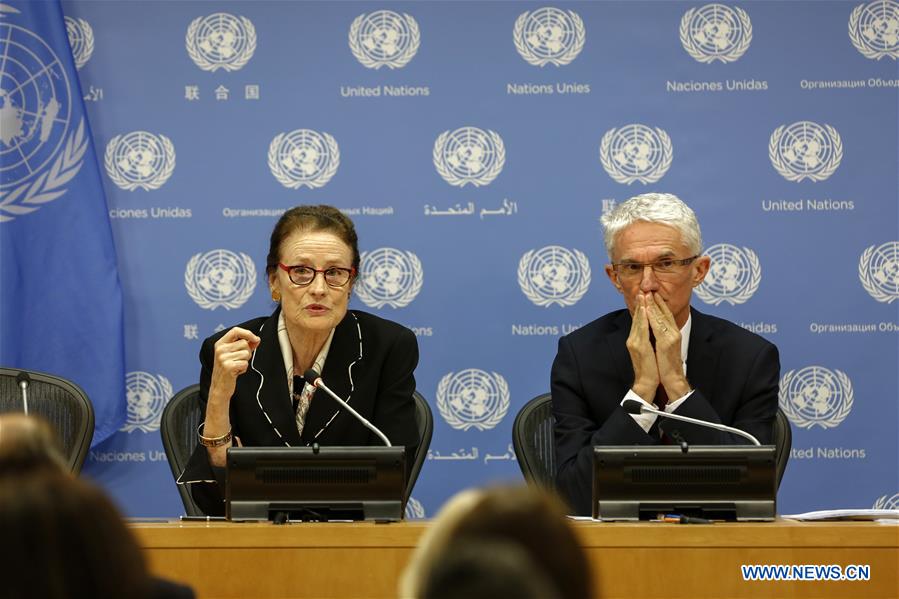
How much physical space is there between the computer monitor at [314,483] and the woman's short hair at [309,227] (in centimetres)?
97

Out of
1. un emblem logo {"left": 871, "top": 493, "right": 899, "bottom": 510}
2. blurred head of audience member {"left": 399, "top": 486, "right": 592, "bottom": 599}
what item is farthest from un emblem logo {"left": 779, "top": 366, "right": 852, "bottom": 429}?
blurred head of audience member {"left": 399, "top": 486, "right": 592, "bottom": 599}

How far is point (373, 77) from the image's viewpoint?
14.3 feet

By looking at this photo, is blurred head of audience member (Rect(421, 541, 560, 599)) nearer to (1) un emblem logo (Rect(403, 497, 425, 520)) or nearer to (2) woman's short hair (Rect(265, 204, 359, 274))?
(2) woman's short hair (Rect(265, 204, 359, 274))

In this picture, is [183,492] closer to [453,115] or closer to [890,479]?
[453,115]

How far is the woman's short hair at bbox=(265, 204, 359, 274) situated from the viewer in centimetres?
327

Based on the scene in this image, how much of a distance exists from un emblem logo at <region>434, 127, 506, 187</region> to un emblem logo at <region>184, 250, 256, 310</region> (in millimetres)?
903

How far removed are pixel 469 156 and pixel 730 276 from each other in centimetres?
118

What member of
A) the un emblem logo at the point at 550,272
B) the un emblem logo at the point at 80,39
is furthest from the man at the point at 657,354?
the un emblem logo at the point at 80,39

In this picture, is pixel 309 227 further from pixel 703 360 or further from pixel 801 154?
pixel 801 154

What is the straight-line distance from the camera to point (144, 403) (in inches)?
169

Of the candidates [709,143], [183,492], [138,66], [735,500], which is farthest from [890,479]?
[138,66]

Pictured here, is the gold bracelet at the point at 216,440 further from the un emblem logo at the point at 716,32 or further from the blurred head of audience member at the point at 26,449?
the un emblem logo at the point at 716,32

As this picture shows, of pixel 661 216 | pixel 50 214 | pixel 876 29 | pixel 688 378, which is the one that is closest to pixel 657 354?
pixel 688 378

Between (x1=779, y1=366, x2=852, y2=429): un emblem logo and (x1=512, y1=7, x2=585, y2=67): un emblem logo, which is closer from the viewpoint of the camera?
(x1=779, y1=366, x2=852, y2=429): un emblem logo
